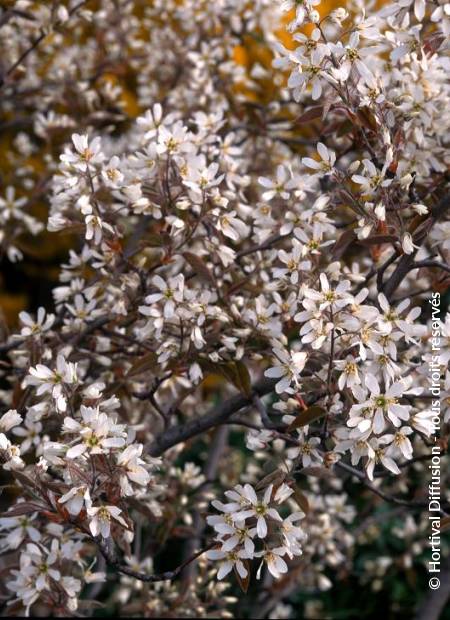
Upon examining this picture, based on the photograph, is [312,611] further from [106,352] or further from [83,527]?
[83,527]

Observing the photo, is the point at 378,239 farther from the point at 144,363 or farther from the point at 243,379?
the point at 144,363

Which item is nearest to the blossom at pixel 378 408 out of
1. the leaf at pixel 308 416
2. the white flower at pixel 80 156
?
the leaf at pixel 308 416

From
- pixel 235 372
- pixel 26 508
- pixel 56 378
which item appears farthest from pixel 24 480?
pixel 235 372

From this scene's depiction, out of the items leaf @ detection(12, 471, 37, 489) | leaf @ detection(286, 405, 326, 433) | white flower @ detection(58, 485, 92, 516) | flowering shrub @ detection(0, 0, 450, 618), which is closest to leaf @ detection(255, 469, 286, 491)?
flowering shrub @ detection(0, 0, 450, 618)

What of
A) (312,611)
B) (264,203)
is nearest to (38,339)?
(264,203)

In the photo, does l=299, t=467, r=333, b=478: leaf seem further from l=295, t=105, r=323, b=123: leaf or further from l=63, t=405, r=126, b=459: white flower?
l=295, t=105, r=323, b=123: leaf
